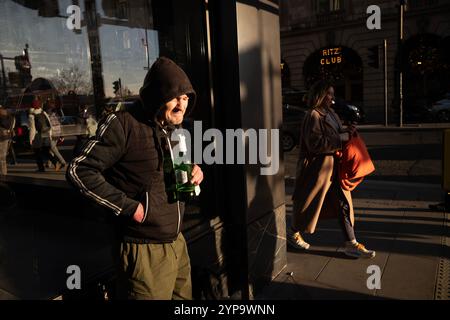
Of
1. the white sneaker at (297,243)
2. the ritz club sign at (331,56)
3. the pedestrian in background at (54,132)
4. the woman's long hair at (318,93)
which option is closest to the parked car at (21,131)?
the pedestrian in background at (54,132)

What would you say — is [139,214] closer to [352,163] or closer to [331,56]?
[352,163]

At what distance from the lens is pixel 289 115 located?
→ 13.0m

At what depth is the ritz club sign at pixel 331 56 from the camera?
2591 cm

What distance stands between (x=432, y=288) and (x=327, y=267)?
3.10ft

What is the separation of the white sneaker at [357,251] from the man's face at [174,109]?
276cm

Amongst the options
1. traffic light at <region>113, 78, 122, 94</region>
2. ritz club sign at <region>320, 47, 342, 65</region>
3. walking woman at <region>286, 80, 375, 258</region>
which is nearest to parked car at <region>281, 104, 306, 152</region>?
walking woman at <region>286, 80, 375, 258</region>

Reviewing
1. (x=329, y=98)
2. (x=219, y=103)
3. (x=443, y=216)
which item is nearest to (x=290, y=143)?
(x=443, y=216)

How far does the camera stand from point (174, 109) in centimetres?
208

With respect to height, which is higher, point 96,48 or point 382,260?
point 96,48

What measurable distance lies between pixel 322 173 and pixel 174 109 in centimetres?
234

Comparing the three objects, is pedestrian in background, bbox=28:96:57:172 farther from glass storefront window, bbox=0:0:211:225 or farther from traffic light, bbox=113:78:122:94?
traffic light, bbox=113:78:122:94

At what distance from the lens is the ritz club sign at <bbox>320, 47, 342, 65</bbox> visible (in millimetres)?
25906

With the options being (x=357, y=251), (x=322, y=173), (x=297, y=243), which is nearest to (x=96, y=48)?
(x=322, y=173)

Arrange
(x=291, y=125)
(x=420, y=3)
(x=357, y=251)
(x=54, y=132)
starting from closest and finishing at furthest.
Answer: (x=54, y=132) → (x=357, y=251) → (x=291, y=125) → (x=420, y=3)
